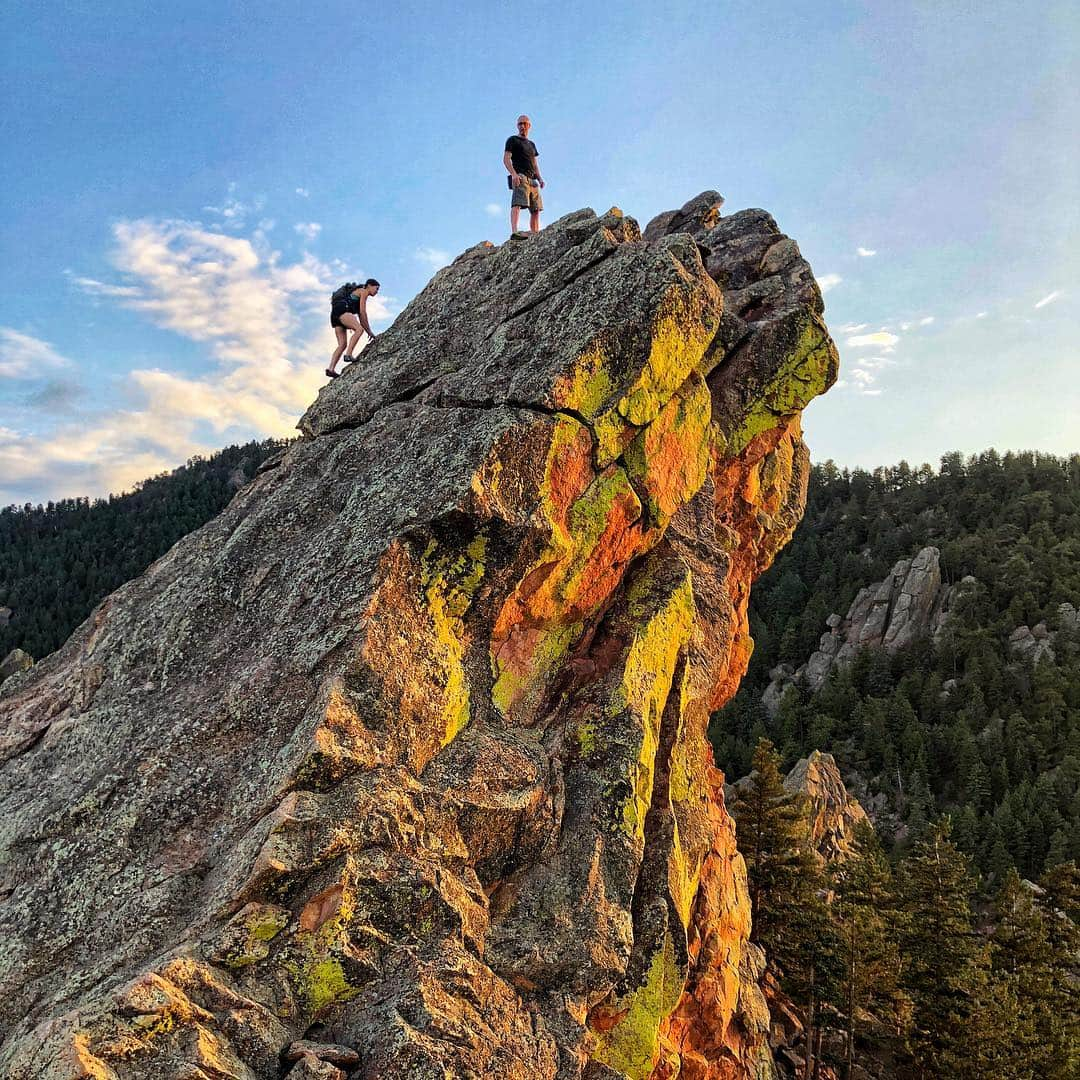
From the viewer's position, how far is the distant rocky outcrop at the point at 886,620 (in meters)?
152

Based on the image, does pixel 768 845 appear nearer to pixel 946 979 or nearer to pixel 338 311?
pixel 946 979

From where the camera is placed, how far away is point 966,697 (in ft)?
418

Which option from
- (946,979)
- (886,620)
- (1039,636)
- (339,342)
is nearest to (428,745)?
(339,342)

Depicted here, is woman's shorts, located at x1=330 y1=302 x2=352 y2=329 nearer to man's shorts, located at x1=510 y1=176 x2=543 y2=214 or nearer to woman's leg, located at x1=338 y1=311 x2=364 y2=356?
woman's leg, located at x1=338 y1=311 x2=364 y2=356

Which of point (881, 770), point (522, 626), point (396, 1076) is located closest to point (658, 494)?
point (522, 626)

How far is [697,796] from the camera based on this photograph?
19.7 meters

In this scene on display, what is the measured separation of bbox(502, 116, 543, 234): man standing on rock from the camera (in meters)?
25.6

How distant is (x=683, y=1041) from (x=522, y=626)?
38.3 ft

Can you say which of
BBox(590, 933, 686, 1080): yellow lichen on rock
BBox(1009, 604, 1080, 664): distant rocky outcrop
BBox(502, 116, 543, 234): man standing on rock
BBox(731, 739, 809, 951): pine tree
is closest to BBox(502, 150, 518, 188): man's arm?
BBox(502, 116, 543, 234): man standing on rock

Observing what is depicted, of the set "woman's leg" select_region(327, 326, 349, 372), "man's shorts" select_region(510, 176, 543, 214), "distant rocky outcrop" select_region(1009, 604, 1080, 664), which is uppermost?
"man's shorts" select_region(510, 176, 543, 214)

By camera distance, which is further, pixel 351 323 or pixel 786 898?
pixel 786 898

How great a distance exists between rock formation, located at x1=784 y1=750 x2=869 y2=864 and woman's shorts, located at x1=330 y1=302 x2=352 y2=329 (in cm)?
5559

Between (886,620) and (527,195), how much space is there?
15180 centimetres

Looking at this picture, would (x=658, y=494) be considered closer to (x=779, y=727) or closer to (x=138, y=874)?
(x=138, y=874)
